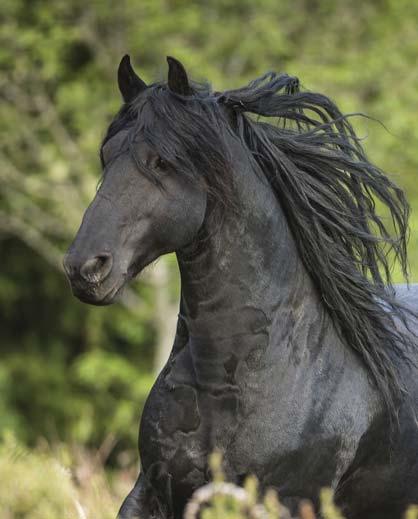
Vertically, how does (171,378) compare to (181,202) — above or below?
below

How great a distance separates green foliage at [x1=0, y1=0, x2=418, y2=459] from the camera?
16.1 metres

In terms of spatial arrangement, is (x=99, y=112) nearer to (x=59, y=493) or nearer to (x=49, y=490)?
(x=49, y=490)

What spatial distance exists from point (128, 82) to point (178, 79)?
11.5 inches

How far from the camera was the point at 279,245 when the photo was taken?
400 cm

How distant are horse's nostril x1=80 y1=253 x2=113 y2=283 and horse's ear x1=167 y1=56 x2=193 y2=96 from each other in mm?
644

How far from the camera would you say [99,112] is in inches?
653

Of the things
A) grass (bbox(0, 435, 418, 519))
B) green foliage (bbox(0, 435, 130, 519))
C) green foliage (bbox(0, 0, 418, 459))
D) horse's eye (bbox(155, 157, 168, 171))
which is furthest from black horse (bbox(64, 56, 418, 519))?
green foliage (bbox(0, 0, 418, 459))

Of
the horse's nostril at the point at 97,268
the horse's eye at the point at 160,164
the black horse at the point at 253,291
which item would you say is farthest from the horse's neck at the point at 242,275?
the horse's nostril at the point at 97,268

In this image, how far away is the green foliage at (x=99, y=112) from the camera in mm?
16078

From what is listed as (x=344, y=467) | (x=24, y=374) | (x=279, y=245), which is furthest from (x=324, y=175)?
(x=24, y=374)

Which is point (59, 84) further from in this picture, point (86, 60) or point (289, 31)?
point (289, 31)

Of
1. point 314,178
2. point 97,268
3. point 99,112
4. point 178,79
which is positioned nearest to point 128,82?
point 178,79

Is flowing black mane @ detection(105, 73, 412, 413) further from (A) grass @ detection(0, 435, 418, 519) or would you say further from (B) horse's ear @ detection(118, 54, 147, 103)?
(A) grass @ detection(0, 435, 418, 519)

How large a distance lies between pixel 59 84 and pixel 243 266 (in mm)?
13962
